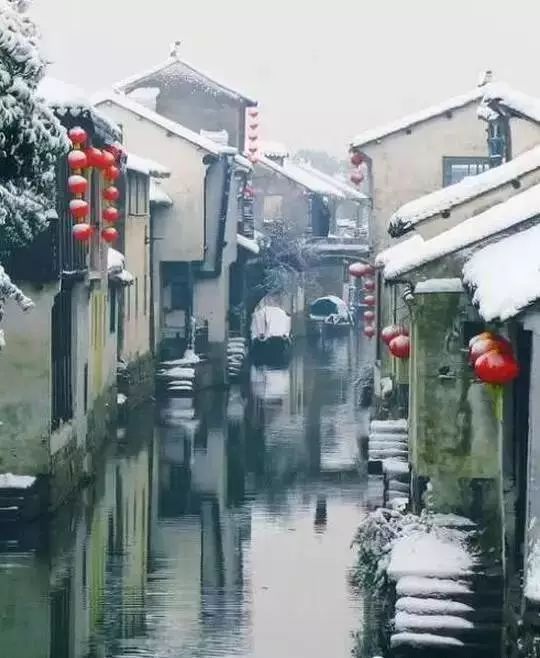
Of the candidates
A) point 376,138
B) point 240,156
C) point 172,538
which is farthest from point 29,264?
point 240,156

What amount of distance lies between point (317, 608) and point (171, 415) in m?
22.1

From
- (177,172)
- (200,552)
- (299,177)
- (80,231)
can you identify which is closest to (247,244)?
(177,172)

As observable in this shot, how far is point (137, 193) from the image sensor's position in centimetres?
4422

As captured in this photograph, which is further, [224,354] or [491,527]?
[224,354]

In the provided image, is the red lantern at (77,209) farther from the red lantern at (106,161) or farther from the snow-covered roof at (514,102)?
the snow-covered roof at (514,102)

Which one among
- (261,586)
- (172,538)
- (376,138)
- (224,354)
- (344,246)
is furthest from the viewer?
(344,246)

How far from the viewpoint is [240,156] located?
183 feet

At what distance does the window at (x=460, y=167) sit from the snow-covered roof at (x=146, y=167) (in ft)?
28.0

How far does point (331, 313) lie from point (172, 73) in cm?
2310

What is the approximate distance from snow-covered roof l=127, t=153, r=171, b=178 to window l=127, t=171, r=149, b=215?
0.70ft

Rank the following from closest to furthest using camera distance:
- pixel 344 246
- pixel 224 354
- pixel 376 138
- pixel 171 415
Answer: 1. pixel 376 138
2. pixel 171 415
3. pixel 224 354
4. pixel 344 246

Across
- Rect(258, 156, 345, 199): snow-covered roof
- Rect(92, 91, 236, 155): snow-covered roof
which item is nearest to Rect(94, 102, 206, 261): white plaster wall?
Rect(92, 91, 236, 155): snow-covered roof

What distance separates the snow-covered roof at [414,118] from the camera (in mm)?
38906

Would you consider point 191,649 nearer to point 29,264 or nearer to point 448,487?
point 448,487
